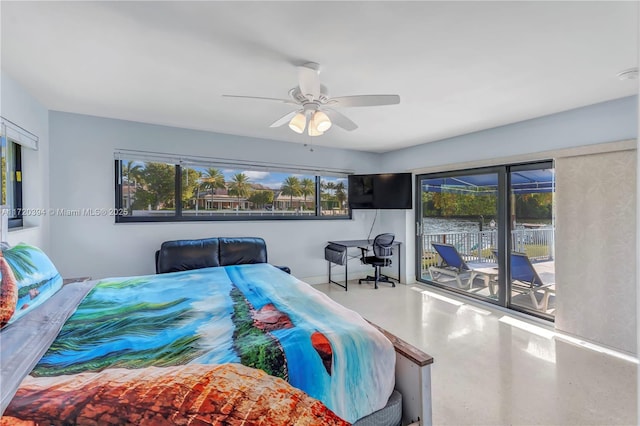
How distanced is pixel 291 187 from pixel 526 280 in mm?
3572

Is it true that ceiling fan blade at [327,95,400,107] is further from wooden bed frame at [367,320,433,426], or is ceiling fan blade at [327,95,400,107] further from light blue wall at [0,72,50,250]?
light blue wall at [0,72,50,250]

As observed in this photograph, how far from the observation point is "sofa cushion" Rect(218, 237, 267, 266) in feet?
12.6

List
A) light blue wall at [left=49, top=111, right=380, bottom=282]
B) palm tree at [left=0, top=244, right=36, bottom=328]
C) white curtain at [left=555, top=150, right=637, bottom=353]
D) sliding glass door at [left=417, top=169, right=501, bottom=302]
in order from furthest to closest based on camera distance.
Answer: sliding glass door at [left=417, top=169, right=501, bottom=302] → light blue wall at [left=49, top=111, right=380, bottom=282] → white curtain at [left=555, top=150, right=637, bottom=353] → palm tree at [left=0, top=244, right=36, bottom=328]

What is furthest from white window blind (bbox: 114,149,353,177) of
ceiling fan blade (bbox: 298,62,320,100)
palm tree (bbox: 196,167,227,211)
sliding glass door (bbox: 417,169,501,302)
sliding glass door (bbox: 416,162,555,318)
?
ceiling fan blade (bbox: 298,62,320,100)

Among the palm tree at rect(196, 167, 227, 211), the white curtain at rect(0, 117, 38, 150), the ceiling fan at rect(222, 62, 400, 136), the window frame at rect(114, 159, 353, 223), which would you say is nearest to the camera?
the ceiling fan at rect(222, 62, 400, 136)

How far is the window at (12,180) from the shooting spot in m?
2.48

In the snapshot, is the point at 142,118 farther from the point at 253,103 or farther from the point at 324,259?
the point at 324,259

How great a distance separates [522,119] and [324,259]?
3.47 meters

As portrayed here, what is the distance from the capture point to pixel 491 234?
401 centimetres

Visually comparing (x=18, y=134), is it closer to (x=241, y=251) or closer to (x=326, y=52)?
(x=241, y=251)

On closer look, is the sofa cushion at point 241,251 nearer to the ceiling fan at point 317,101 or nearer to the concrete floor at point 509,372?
the concrete floor at point 509,372

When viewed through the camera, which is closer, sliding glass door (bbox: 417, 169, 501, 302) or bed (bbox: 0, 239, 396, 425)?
bed (bbox: 0, 239, 396, 425)

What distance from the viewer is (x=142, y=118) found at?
11.4 ft

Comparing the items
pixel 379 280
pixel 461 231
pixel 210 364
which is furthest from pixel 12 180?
pixel 461 231
